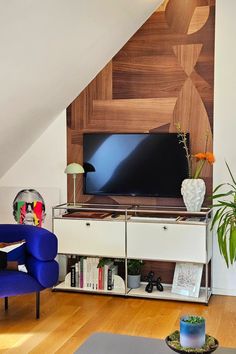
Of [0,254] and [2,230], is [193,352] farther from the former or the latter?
[2,230]

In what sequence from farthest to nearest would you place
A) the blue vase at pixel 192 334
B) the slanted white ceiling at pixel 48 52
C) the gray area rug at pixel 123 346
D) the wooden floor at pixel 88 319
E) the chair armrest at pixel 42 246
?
the chair armrest at pixel 42 246 < the wooden floor at pixel 88 319 < the slanted white ceiling at pixel 48 52 < the gray area rug at pixel 123 346 < the blue vase at pixel 192 334

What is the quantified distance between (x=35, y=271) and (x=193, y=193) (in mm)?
1491

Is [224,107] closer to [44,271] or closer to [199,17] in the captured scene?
[199,17]

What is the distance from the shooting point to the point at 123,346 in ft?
8.04

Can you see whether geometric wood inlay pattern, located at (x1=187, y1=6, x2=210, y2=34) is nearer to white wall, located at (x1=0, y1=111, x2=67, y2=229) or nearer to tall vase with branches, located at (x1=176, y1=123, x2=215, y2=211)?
tall vase with branches, located at (x1=176, y1=123, x2=215, y2=211)

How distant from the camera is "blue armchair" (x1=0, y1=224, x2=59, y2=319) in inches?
149

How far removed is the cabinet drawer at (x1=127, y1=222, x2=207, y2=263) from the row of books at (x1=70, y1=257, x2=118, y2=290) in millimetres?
273

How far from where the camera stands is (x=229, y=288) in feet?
15.2

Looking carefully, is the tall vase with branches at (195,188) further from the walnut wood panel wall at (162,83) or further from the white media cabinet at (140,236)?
the walnut wood panel wall at (162,83)

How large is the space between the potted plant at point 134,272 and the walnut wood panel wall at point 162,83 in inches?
22.4

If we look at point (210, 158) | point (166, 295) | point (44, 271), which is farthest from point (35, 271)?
point (210, 158)

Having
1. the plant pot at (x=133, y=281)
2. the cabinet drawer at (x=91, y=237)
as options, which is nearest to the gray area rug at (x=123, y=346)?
the cabinet drawer at (x=91, y=237)

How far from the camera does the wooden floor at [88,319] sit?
354 cm

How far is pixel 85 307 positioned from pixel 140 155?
144cm
